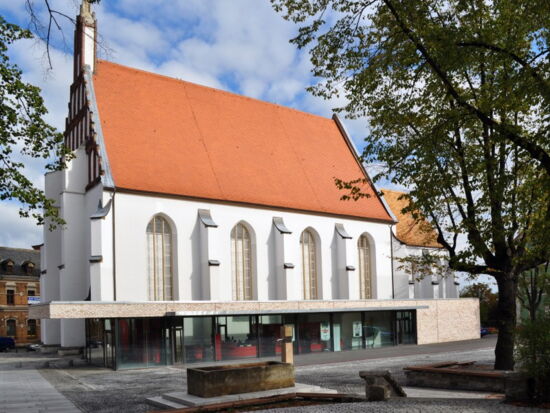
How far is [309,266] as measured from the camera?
34375 mm

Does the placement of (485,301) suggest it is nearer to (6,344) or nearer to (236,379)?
(6,344)

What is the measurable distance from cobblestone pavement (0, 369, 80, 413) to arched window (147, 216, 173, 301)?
22.6ft

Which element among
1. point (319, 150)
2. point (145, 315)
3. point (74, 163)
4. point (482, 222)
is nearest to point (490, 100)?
point (482, 222)

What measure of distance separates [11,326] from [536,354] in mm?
52107

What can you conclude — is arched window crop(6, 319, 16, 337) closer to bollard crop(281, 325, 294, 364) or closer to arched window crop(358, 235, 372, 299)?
arched window crop(358, 235, 372, 299)

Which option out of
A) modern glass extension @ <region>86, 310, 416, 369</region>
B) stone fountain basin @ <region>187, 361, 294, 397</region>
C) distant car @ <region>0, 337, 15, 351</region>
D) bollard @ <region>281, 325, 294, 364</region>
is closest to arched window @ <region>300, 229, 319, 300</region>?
modern glass extension @ <region>86, 310, 416, 369</region>

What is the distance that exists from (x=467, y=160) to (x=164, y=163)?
56.7ft

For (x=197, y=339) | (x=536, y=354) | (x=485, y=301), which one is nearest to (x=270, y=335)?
(x=197, y=339)

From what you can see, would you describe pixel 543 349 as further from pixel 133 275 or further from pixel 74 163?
pixel 74 163

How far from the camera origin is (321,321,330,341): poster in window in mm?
30781

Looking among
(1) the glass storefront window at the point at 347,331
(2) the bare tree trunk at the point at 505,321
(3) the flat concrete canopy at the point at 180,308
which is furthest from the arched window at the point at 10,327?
(2) the bare tree trunk at the point at 505,321

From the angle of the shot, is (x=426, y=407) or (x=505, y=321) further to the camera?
(x=505, y=321)

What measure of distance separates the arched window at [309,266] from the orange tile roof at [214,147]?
5.77 feet

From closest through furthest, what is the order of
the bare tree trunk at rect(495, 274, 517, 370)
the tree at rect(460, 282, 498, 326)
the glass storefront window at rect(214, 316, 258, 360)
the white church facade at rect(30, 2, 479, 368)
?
the bare tree trunk at rect(495, 274, 517, 370) < the white church facade at rect(30, 2, 479, 368) < the glass storefront window at rect(214, 316, 258, 360) < the tree at rect(460, 282, 498, 326)
